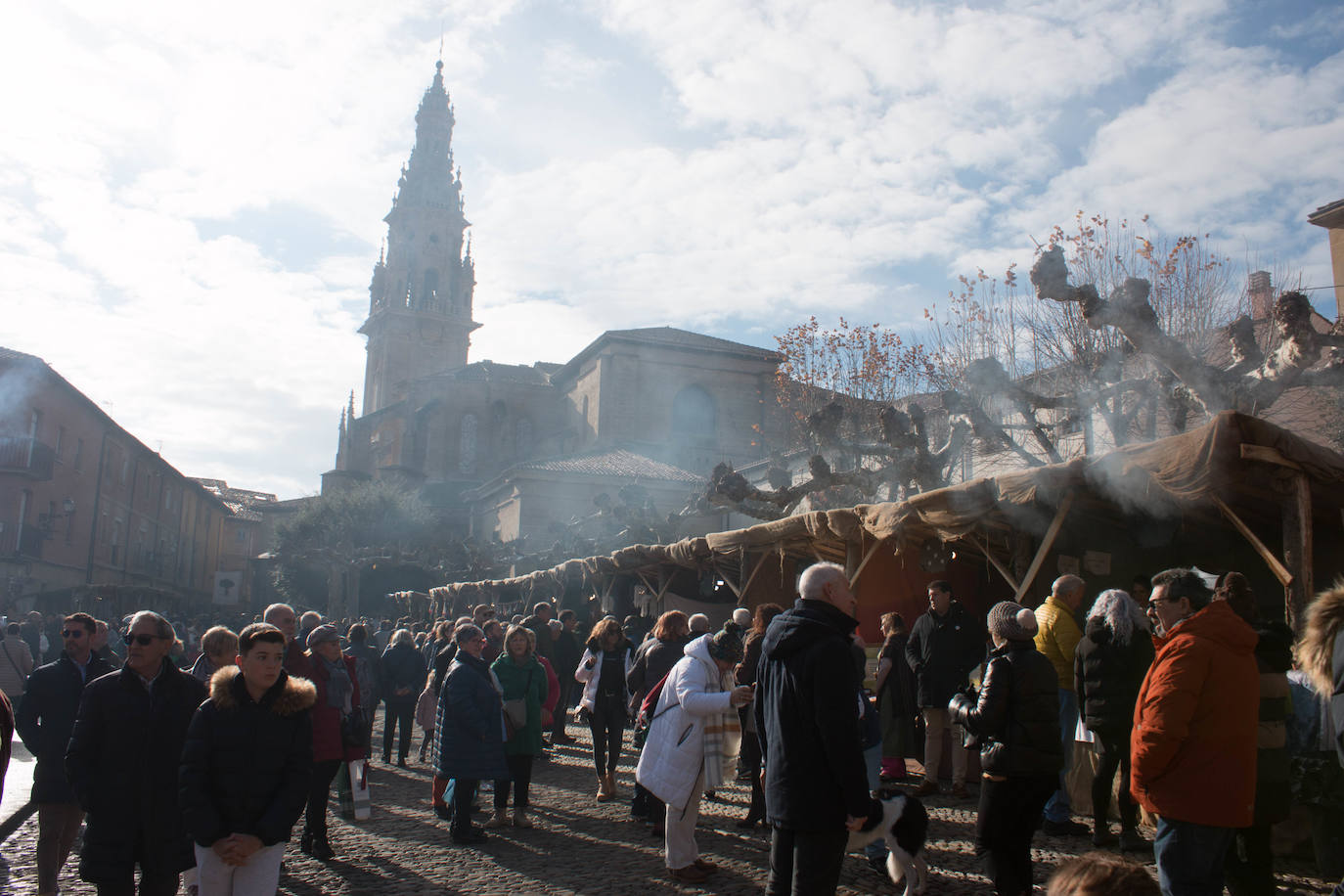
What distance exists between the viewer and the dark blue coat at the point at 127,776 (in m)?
4.15

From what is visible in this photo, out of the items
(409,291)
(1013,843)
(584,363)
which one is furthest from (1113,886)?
(409,291)

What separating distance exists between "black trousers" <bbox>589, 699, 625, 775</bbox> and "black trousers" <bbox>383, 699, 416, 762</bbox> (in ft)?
11.2

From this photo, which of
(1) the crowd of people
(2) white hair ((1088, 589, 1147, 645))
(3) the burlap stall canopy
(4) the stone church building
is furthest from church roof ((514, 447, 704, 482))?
(2) white hair ((1088, 589, 1147, 645))

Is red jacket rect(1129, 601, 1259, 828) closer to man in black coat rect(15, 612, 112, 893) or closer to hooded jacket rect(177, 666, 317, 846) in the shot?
hooded jacket rect(177, 666, 317, 846)

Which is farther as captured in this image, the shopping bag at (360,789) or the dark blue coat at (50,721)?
the shopping bag at (360,789)

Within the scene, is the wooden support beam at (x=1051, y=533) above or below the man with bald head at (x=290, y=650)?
above

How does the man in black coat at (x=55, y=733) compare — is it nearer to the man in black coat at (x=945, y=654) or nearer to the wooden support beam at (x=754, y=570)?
the man in black coat at (x=945, y=654)

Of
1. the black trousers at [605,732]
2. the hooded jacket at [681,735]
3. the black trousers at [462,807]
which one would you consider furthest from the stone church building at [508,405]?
the hooded jacket at [681,735]

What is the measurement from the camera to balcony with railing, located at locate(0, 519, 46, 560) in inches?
1209

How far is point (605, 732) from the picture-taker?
28.7 feet

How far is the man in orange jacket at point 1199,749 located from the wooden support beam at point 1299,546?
3.28 m

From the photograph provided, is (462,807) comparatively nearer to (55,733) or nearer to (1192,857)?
(55,733)

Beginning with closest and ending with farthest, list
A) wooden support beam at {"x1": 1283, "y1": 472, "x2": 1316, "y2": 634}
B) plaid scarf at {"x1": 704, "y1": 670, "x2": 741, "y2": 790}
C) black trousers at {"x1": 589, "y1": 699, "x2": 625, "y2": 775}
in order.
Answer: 1. plaid scarf at {"x1": 704, "y1": 670, "x2": 741, "y2": 790}
2. wooden support beam at {"x1": 1283, "y1": 472, "x2": 1316, "y2": 634}
3. black trousers at {"x1": 589, "y1": 699, "x2": 625, "y2": 775}

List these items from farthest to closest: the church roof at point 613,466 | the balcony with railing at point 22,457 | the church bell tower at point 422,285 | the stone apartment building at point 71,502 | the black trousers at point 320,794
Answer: the church bell tower at point 422,285
the church roof at point 613,466
the stone apartment building at point 71,502
the balcony with railing at point 22,457
the black trousers at point 320,794
